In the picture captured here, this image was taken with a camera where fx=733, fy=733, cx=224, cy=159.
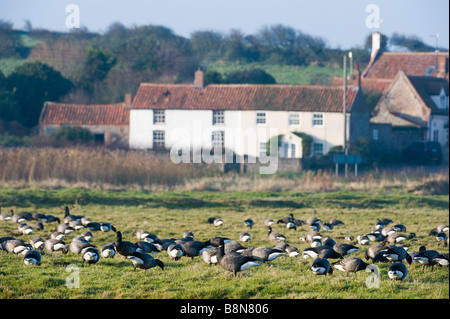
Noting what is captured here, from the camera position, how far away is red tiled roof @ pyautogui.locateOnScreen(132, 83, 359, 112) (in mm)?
55188

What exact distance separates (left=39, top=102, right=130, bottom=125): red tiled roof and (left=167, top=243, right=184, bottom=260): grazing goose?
4249 centimetres

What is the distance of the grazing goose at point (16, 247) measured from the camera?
16.7 m

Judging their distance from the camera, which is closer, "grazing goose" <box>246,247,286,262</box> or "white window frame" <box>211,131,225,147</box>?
"grazing goose" <box>246,247,286,262</box>

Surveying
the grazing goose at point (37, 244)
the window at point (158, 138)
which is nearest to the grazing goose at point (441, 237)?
the grazing goose at point (37, 244)

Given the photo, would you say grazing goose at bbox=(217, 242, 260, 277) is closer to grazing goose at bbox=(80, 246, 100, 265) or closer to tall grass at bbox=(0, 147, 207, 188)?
grazing goose at bbox=(80, 246, 100, 265)

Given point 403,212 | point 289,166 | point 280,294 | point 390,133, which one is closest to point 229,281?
point 280,294

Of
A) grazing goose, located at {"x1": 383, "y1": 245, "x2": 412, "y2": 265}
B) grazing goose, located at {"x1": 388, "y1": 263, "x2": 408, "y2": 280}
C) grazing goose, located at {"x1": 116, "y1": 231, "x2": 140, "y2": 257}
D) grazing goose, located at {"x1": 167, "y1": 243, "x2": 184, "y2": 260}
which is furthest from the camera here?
grazing goose, located at {"x1": 167, "y1": 243, "x2": 184, "y2": 260}

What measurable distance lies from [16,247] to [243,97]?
41.2 m

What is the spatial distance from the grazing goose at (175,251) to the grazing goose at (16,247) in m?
3.20

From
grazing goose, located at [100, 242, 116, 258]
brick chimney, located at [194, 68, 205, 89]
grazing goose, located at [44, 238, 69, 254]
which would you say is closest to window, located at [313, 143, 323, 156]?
brick chimney, located at [194, 68, 205, 89]

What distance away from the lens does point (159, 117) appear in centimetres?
5709

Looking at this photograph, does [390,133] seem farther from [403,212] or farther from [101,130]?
[403,212]

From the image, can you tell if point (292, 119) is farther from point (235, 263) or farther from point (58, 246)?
point (235, 263)
